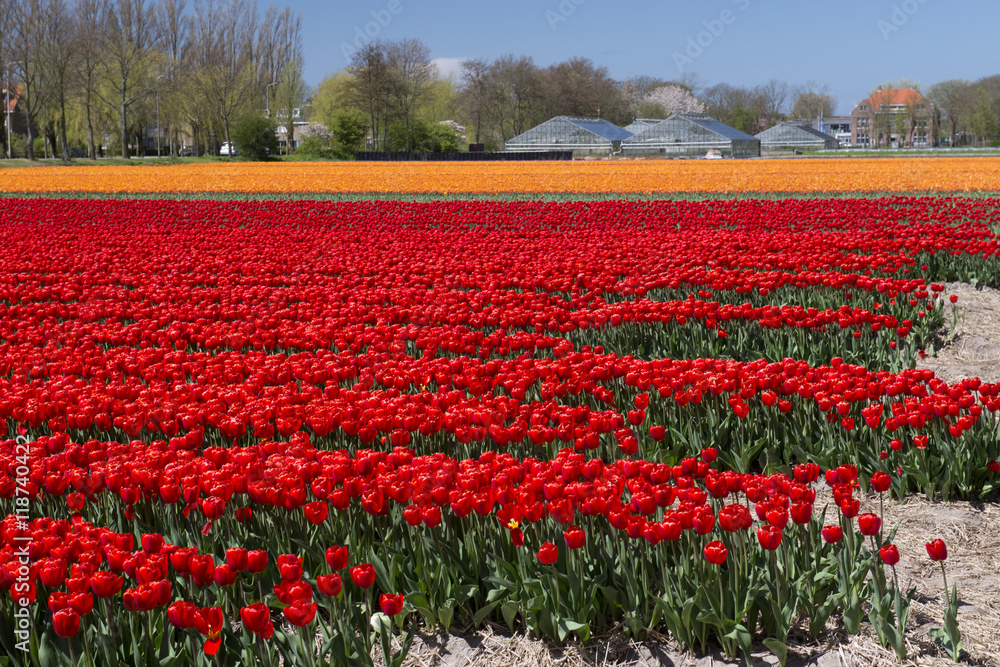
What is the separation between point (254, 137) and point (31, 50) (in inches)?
644

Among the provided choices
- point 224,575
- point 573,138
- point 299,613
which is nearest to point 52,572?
point 224,575

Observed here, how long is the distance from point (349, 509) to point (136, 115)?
258 feet

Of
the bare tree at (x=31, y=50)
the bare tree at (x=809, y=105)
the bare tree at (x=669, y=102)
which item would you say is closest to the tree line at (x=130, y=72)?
the bare tree at (x=31, y=50)

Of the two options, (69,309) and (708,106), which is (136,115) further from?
(708,106)

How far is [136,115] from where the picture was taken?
73.7 meters

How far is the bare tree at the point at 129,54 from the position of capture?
67.4m

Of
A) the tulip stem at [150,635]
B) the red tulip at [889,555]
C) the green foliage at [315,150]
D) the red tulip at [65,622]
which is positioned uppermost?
the green foliage at [315,150]

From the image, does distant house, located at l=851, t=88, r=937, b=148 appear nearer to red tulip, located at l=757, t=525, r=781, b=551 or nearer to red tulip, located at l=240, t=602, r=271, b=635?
red tulip, located at l=757, t=525, r=781, b=551

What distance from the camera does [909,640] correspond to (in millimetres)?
2900

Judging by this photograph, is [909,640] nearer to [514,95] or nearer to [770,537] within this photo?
[770,537]

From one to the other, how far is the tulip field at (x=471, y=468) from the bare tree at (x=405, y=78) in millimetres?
70662

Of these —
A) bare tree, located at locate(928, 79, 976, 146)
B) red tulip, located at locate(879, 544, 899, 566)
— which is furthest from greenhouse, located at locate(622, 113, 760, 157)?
red tulip, located at locate(879, 544, 899, 566)

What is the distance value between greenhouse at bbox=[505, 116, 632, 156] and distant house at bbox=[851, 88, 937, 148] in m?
36.8

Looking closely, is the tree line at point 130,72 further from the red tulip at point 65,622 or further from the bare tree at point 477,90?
the red tulip at point 65,622
